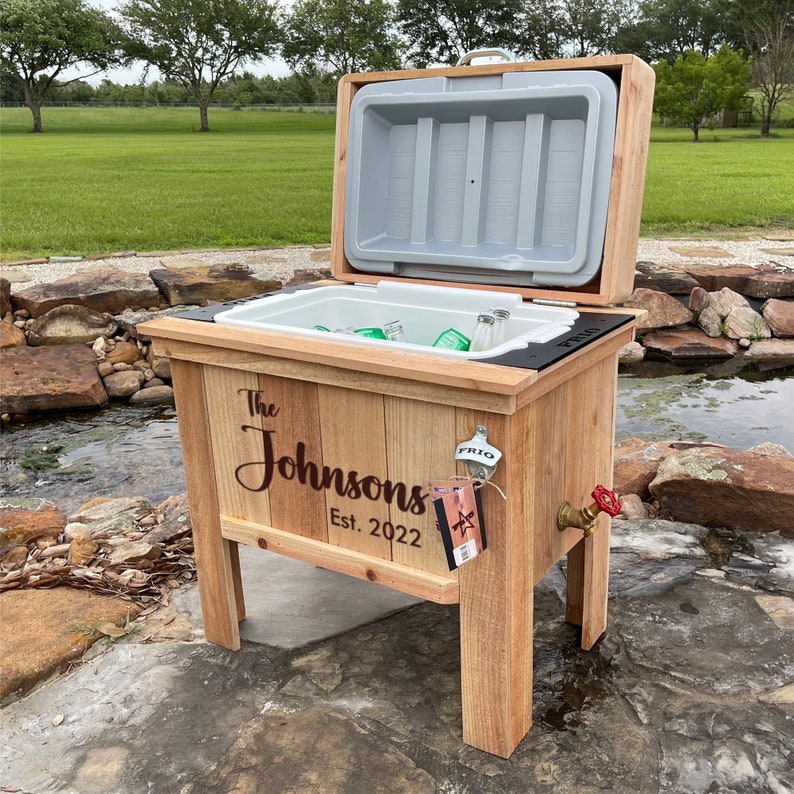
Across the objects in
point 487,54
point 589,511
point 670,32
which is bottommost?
point 589,511

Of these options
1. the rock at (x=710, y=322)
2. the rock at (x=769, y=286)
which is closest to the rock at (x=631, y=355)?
the rock at (x=710, y=322)

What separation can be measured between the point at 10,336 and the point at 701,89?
2454 cm

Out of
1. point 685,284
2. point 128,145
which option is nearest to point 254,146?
point 128,145

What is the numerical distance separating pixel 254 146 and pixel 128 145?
10.7ft

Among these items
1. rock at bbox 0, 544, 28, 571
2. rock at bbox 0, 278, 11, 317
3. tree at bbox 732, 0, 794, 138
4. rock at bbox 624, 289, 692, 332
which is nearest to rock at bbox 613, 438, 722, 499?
rock at bbox 0, 544, 28, 571

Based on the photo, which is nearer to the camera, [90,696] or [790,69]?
[90,696]

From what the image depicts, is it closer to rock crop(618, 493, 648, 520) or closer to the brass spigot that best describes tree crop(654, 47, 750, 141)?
rock crop(618, 493, 648, 520)

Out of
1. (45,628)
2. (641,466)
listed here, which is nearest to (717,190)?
(641,466)

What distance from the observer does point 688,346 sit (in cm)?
570

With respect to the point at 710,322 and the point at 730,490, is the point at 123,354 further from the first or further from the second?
Result: the point at 710,322

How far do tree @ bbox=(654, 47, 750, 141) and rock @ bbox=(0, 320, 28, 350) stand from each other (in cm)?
2253

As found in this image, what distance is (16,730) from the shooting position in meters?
1.75

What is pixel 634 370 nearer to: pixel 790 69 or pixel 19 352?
pixel 19 352

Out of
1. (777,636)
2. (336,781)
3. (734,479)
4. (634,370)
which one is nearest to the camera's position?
(336,781)
